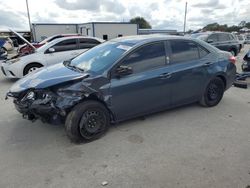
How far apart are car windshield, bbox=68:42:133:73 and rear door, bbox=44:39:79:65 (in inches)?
148

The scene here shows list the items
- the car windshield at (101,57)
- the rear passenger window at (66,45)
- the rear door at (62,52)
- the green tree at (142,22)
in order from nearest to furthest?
the car windshield at (101,57) → the rear door at (62,52) → the rear passenger window at (66,45) → the green tree at (142,22)

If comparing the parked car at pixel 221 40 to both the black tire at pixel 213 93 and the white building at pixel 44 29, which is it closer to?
the black tire at pixel 213 93

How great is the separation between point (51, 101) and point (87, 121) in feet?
2.02

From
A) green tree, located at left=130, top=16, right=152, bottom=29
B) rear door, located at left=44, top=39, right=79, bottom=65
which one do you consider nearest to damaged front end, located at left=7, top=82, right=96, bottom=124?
rear door, located at left=44, top=39, right=79, bottom=65

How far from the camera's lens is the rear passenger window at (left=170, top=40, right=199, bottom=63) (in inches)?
172

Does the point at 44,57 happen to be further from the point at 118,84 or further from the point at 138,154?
the point at 138,154

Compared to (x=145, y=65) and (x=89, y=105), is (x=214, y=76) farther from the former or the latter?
(x=89, y=105)

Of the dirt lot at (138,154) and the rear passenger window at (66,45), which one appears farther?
the rear passenger window at (66,45)

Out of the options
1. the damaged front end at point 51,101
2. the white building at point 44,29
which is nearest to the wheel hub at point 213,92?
the damaged front end at point 51,101

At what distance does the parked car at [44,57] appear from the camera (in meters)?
7.66

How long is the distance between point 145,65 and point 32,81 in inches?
73.5

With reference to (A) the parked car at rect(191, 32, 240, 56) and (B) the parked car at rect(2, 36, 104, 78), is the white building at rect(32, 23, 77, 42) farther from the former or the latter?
(B) the parked car at rect(2, 36, 104, 78)

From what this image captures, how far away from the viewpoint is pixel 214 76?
4922mm

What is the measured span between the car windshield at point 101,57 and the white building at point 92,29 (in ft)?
89.7
